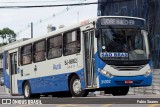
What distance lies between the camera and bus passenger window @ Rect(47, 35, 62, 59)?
66.0 ft

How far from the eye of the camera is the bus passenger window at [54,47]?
2011cm

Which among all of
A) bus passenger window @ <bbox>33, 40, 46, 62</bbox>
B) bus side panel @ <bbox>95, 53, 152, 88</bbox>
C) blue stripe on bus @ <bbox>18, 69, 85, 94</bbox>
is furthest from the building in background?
bus side panel @ <bbox>95, 53, 152, 88</bbox>

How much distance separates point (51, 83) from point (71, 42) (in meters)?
2.94

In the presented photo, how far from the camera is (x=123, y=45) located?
17.8 m

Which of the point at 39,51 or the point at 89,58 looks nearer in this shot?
the point at 89,58

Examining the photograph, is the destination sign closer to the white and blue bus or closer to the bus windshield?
the white and blue bus

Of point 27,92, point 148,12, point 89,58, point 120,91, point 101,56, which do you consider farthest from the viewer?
point 148,12

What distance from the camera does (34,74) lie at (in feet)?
76.0

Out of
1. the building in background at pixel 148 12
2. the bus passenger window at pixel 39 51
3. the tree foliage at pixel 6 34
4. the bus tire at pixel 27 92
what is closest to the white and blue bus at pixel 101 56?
the bus passenger window at pixel 39 51

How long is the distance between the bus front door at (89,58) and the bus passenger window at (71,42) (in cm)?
50

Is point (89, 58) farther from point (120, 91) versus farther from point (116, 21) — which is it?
point (120, 91)

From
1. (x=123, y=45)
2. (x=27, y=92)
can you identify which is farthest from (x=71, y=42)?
(x=27, y=92)

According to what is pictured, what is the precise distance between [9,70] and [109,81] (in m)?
10.1

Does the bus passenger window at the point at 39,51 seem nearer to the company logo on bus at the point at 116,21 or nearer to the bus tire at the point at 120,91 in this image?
the bus tire at the point at 120,91
